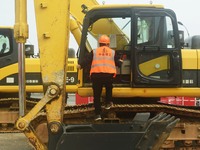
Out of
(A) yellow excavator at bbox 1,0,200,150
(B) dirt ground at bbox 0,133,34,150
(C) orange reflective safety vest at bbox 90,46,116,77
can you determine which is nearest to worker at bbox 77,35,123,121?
(C) orange reflective safety vest at bbox 90,46,116,77

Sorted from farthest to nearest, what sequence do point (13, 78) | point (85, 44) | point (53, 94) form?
point (13, 78) → point (85, 44) → point (53, 94)

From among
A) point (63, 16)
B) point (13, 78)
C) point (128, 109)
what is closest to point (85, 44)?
point (128, 109)

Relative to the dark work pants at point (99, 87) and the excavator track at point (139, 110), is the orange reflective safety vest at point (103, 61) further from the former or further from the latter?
the excavator track at point (139, 110)

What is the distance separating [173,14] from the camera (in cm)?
723

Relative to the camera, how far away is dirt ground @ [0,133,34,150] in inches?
390

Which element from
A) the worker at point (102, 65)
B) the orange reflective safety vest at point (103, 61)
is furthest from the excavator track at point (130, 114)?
the orange reflective safety vest at point (103, 61)

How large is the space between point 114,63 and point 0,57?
4801 millimetres

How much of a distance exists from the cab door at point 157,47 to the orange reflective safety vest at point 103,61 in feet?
2.01

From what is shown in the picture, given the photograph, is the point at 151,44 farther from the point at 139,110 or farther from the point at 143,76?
the point at 139,110

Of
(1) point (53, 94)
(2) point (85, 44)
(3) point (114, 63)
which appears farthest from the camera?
(2) point (85, 44)

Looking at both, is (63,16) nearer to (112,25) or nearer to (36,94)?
(112,25)

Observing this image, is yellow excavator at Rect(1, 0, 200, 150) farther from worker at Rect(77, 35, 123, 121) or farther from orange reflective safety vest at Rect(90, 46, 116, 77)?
orange reflective safety vest at Rect(90, 46, 116, 77)

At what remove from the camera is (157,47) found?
23.7ft

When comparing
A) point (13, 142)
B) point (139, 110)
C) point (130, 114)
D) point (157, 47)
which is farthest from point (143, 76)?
point (13, 142)
